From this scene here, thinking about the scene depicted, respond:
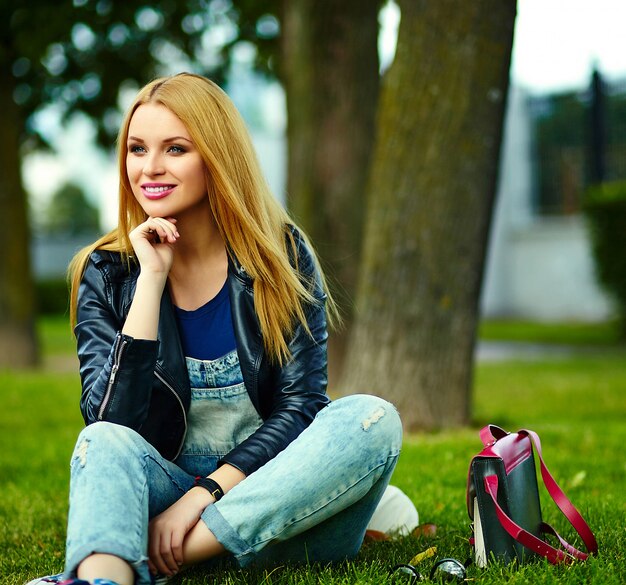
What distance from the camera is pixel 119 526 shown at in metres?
2.43

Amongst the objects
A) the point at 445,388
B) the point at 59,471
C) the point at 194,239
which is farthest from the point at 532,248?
the point at 194,239

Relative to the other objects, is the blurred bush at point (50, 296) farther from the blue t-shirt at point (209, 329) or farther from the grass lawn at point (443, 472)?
the blue t-shirt at point (209, 329)

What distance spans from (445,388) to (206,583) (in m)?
3.29

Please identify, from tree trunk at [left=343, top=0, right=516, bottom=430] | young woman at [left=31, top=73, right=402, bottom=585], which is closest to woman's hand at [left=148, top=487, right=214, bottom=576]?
young woman at [left=31, top=73, right=402, bottom=585]

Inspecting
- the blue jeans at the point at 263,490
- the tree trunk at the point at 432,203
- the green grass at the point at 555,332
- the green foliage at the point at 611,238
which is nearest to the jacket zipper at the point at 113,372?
the blue jeans at the point at 263,490

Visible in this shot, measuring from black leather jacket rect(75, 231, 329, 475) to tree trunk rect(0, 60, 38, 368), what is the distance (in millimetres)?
8871

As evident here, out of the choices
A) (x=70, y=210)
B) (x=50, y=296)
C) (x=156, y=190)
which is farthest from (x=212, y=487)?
(x=70, y=210)

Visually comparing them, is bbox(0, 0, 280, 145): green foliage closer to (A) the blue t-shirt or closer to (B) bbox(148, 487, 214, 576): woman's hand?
(A) the blue t-shirt

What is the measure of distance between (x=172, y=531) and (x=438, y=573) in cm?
76

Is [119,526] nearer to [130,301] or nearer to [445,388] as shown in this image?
[130,301]

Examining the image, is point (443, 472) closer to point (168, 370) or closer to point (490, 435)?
point (490, 435)

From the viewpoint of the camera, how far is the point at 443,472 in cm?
463

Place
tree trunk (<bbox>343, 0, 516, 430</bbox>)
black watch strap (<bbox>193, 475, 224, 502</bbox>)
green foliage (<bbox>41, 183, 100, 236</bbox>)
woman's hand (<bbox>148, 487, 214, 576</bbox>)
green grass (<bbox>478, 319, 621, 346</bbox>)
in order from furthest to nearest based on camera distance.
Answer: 1. green foliage (<bbox>41, 183, 100, 236</bbox>)
2. green grass (<bbox>478, 319, 621, 346</bbox>)
3. tree trunk (<bbox>343, 0, 516, 430</bbox>)
4. black watch strap (<bbox>193, 475, 224, 502</bbox>)
5. woman's hand (<bbox>148, 487, 214, 576</bbox>)

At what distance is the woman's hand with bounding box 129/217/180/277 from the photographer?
2.99 m
